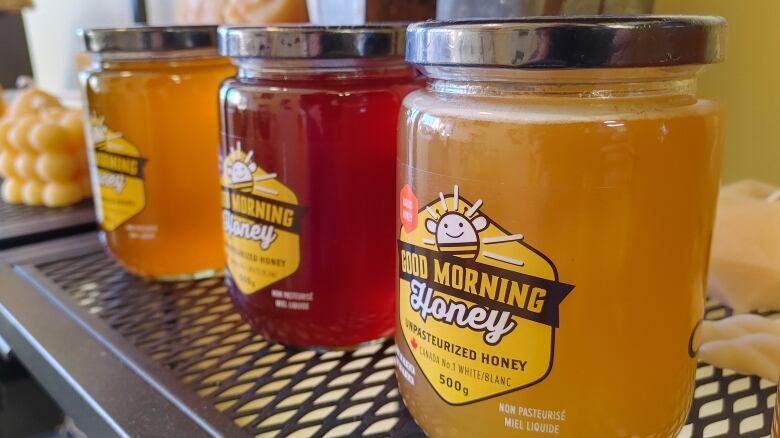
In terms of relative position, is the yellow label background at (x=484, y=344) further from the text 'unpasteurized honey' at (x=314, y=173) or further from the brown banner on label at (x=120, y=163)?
the brown banner on label at (x=120, y=163)

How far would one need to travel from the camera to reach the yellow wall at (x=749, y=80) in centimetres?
55

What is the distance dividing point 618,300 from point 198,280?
408 mm

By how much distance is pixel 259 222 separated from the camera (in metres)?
0.48

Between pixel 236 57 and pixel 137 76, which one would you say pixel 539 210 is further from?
pixel 137 76

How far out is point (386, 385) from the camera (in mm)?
469

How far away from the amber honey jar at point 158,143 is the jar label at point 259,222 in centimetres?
11

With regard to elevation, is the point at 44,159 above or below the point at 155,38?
below

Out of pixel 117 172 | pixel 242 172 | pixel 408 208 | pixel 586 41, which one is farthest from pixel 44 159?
pixel 586 41

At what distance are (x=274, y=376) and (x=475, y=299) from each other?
0.60ft

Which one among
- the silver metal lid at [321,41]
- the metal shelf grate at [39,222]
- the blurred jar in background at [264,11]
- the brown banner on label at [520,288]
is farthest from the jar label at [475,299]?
the metal shelf grate at [39,222]

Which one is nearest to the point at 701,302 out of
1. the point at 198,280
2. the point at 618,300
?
the point at 618,300

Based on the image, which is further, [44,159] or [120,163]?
[44,159]

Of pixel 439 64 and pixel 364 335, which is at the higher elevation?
pixel 439 64

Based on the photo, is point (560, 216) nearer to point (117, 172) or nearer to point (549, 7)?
point (549, 7)
